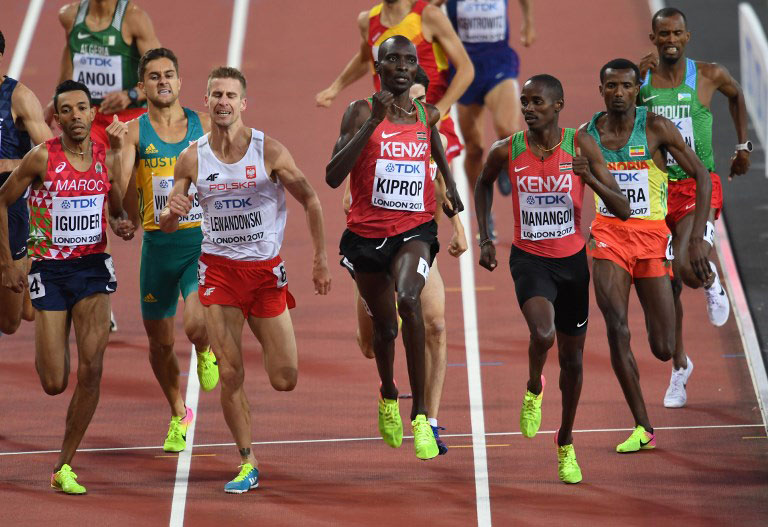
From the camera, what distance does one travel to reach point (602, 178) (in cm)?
925

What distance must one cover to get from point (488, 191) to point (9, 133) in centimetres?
336

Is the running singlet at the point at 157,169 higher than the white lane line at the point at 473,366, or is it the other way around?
the running singlet at the point at 157,169

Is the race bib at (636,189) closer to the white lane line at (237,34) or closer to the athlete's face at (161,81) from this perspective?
the athlete's face at (161,81)

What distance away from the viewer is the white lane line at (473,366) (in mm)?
9648

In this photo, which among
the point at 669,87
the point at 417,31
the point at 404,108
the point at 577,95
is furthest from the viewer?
the point at 577,95

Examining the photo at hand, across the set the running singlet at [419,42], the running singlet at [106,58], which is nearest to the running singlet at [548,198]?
the running singlet at [419,42]

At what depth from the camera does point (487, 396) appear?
11.2 meters

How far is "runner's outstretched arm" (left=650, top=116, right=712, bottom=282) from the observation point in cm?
970

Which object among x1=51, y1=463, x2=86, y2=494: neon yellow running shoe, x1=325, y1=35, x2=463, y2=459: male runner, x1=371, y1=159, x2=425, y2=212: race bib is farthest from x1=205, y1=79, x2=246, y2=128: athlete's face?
x1=51, y1=463, x2=86, y2=494: neon yellow running shoe

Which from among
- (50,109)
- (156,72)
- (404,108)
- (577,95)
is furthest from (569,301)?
(577,95)

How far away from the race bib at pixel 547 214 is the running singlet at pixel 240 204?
1479 mm

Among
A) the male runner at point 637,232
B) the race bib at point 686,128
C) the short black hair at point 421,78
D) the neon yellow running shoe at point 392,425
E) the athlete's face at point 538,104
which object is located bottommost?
the neon yellow running shoe at point 392,425

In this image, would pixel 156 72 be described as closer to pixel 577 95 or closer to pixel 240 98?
pixel 240 98

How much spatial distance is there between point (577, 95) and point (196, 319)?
25.7 feet
